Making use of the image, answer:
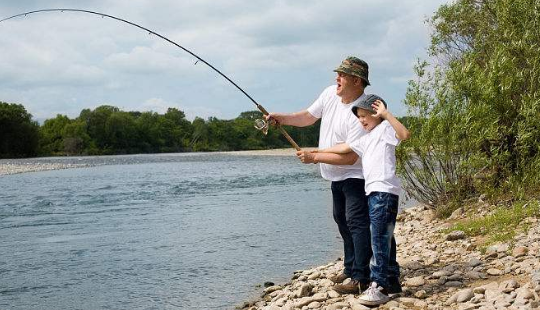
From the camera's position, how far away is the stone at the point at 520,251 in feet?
19.1

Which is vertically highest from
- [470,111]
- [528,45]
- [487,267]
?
[528,45]

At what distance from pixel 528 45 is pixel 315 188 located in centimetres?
1433

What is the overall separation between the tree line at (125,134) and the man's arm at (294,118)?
81.1 meters

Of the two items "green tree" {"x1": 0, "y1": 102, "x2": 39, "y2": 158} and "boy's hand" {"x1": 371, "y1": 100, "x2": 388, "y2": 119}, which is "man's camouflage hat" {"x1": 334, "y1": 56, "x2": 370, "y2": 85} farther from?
"green tree" {"x1": 0, "y1": 102, "x2": 39, "y2": 158}

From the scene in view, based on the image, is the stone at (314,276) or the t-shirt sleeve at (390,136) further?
the stone at (314,276)

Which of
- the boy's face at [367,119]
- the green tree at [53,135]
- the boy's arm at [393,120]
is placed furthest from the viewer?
the green tree at [53,135]

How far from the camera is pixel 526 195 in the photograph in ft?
29.0

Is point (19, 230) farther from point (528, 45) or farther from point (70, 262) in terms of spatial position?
point (528, 45)

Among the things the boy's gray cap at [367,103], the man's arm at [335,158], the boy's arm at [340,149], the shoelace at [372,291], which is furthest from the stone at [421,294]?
the boy's gray cap at [367,103]

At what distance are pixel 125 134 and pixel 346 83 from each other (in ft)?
389

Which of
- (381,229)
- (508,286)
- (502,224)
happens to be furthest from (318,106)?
(502,224)

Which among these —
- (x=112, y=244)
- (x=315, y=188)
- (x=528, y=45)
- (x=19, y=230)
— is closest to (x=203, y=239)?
(x=112, y=244)

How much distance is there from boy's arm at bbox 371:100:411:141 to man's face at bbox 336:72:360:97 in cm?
29

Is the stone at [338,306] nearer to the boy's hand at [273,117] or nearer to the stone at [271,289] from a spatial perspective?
the boy's hand at [273,117]
